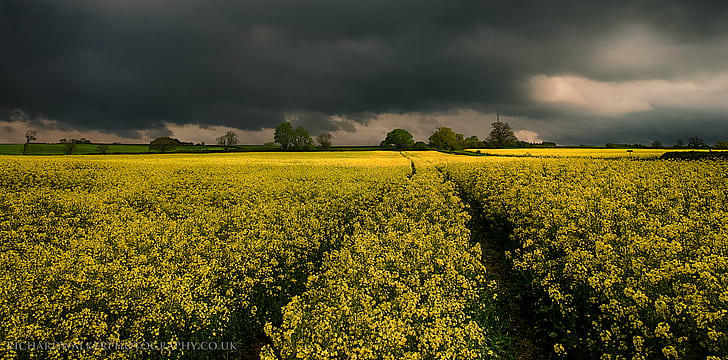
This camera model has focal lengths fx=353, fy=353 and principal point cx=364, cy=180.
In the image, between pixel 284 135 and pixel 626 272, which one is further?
pixel 284 135

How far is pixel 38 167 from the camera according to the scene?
68.5ft

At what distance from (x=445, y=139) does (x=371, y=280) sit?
330ft

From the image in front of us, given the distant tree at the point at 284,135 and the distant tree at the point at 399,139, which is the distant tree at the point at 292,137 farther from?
the distant tree at the point at 399,139

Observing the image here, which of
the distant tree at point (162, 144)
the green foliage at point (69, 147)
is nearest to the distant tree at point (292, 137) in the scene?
the distant tree at point (162, 144)

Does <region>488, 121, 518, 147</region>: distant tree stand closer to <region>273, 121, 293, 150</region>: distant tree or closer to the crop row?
<region>273, 121, 293, 150</region>: distant tree

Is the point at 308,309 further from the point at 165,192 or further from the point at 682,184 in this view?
the point at 682,184

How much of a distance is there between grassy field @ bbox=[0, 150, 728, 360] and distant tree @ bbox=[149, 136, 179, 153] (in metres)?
62.8

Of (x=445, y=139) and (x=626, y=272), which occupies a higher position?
(x=445, y=139)

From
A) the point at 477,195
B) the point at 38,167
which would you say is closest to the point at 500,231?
the point at 477,195

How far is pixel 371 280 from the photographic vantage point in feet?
21.9

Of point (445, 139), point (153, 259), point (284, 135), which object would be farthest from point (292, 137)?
point (153, 259)

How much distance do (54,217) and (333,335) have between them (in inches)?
485

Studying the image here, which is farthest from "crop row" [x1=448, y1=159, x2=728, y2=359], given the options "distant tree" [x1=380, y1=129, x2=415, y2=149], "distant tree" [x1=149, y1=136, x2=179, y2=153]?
"distant tree" [x1=380, y1=129, x2=415, y2=149]

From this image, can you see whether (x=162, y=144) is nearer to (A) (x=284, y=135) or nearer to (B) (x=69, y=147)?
(B) (x=69, y=147)
